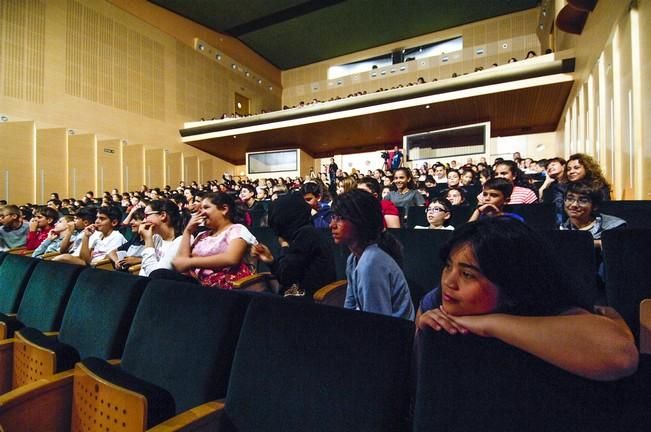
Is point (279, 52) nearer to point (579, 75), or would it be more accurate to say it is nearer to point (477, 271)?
point (579, 75)

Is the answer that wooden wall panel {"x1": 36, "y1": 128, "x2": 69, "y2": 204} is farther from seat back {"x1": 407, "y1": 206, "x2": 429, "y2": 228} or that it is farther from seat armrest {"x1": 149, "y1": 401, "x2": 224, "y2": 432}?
seat armrest {"x1": 149, "y1": 401, "x2": 224, "y2": 432}

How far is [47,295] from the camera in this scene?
139cm

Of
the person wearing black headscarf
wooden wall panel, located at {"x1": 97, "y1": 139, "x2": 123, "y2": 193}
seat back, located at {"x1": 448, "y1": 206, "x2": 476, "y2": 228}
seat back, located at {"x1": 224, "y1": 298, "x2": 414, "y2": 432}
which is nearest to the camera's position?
seat back, located at {"x1": 224, "y1": 298, "x2": 414, "y2": 432}

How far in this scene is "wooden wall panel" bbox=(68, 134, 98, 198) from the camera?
7645 mm

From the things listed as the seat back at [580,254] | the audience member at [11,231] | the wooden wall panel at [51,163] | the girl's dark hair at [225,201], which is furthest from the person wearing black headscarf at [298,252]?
the wooden wall panel at [51,163]

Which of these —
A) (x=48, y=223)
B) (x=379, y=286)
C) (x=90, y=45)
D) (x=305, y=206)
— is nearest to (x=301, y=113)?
(x=90, y=45)

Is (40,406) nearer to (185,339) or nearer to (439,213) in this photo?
(185,339)

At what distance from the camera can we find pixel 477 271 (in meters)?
0.56

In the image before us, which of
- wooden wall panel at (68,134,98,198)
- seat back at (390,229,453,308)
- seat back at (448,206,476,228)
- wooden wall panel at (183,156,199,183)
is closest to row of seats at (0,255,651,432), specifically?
seat back at (390,229,453,308)

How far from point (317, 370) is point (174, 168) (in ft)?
33.3

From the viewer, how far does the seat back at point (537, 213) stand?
208 centimetres

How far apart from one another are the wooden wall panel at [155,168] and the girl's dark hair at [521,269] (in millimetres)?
9796

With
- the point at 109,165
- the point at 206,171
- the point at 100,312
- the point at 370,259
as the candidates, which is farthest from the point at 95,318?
the point at 206,171

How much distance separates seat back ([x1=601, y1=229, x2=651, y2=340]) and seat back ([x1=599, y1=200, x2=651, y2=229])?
718 mm
